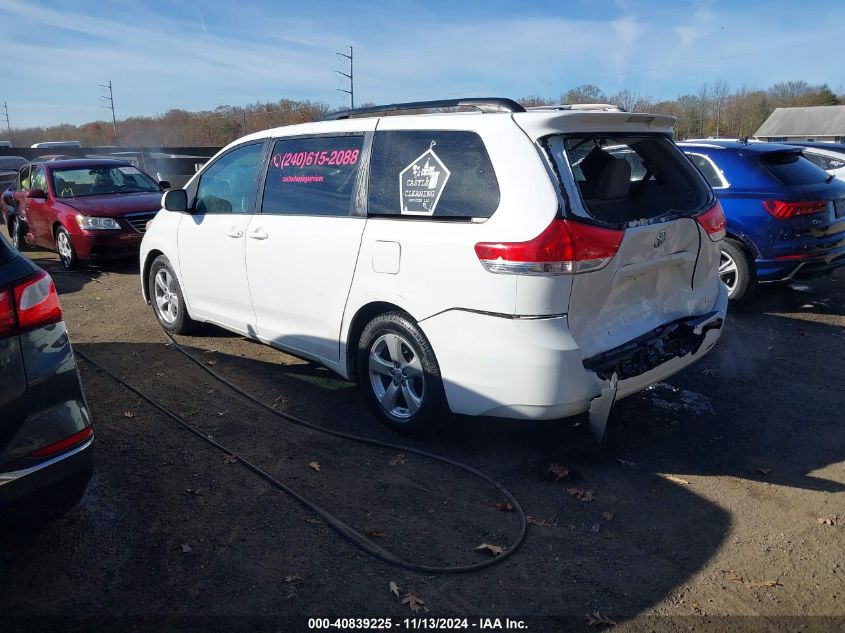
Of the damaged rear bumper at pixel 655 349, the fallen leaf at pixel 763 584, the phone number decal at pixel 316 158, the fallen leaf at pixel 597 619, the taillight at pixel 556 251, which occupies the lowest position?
the fallen leaf at pixel 597 619

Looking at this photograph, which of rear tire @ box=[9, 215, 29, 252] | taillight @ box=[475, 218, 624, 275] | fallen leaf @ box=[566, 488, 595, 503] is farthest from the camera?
rear tire @ box=[9, 215, 29, 252]

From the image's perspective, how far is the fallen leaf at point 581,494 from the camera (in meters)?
3.68

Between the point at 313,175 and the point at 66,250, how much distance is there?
7278 millimetres

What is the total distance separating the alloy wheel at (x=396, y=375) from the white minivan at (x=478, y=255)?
10 mm

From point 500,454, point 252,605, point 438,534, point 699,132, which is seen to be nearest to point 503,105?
point 500,454

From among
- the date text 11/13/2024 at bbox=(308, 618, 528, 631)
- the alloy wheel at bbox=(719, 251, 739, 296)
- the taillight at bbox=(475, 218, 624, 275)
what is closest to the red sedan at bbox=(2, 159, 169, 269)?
the alloy wheel at bbox=(719, 251, 739, 296)

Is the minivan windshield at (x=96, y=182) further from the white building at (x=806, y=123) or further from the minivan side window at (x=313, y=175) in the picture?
the white building at (x=806, y=123)

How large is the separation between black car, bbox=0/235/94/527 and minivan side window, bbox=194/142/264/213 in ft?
8.62

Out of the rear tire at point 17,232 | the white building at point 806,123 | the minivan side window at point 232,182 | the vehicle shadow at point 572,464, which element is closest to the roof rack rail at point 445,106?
the minivan side window at point 232,182

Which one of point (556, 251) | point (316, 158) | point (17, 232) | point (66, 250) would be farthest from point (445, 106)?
point (17, 232)

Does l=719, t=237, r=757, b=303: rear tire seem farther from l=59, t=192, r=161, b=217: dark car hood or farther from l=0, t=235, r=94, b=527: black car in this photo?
l=59, t=192, r=161, b=217: dark car hood

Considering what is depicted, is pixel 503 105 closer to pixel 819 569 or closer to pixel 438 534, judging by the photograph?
pixel 438 534

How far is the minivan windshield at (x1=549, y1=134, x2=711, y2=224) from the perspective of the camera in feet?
14.5

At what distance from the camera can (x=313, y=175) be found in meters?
4.88
